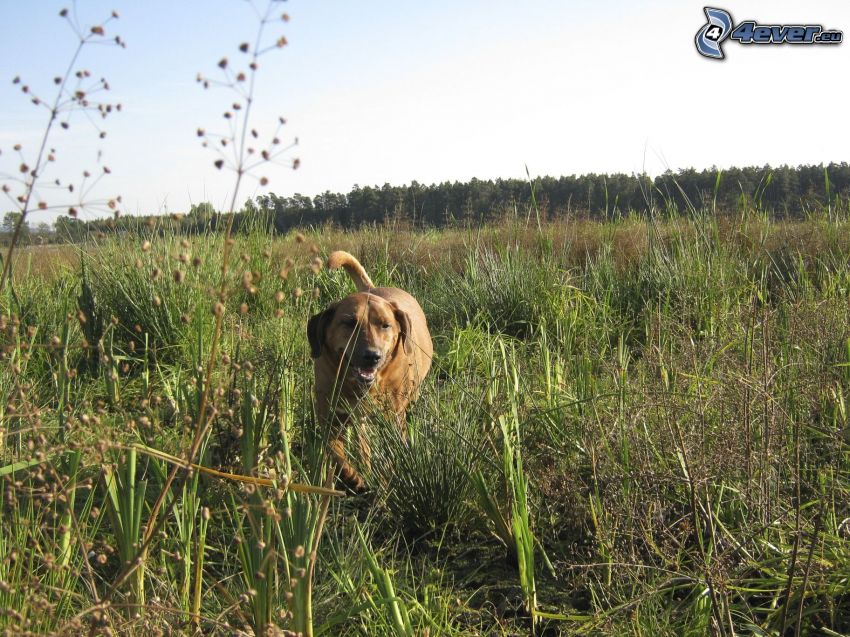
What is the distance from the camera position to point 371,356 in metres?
3.97

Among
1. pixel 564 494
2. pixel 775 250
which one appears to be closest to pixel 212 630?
pixel 564 494

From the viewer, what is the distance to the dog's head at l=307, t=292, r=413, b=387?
3998 millimetres

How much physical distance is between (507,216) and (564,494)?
7767mm

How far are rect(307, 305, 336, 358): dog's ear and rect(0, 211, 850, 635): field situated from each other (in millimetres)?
121

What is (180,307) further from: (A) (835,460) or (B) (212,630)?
(A) (835,460)

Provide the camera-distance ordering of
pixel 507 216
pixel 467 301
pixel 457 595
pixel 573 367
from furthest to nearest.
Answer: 1. pixel 507 216
2. pixel 467 301
3. pixel 573 367
4. pixel 457 595

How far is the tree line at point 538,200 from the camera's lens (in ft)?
22.0

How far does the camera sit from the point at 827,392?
3.06 m

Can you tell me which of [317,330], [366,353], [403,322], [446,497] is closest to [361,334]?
[366,353]

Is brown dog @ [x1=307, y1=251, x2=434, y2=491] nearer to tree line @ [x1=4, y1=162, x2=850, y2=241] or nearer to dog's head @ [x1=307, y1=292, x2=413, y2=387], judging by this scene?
dog's head @ [x1=307, y1=292, x2=413, y2=387]

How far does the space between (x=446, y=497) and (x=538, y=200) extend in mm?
8952

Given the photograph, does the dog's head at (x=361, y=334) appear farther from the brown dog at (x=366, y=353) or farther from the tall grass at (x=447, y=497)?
the tall grass at (x=447, y=497)

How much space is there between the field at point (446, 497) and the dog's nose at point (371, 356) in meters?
0.42

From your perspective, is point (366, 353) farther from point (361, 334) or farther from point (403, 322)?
point (403, 322)
